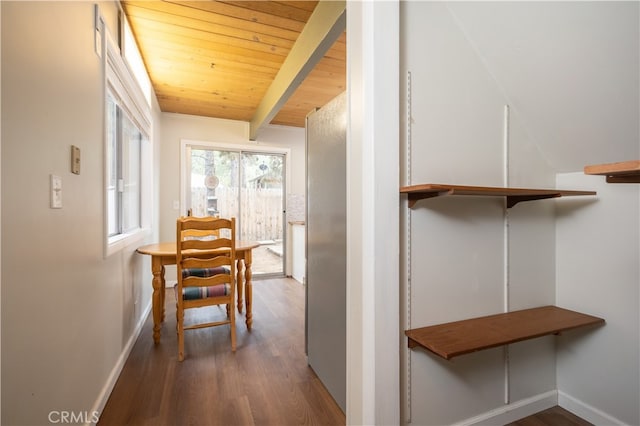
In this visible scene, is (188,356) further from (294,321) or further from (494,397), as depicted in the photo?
(494,397)

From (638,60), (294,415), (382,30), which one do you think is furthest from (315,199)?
(638,60)

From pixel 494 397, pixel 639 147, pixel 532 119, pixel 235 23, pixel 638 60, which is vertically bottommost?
pixel 494 397

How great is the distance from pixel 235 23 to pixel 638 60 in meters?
2.20

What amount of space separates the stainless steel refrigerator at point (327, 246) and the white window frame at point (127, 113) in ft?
3.97

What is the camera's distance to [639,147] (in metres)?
1.32

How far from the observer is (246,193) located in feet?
14.8

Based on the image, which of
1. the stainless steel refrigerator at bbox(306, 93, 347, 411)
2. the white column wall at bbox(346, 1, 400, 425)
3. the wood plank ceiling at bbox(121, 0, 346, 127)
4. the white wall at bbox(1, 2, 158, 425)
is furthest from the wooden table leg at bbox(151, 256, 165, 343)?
the white column wall at bbox(346, 1, 400, 425)

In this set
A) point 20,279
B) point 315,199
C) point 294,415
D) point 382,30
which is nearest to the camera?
point 20,279

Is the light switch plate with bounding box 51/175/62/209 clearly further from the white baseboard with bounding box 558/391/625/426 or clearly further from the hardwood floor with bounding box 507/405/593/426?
the white baseboard with bounding box 558/391/625/426

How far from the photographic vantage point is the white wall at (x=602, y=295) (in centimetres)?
138

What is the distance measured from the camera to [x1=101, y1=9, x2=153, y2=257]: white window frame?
5.50 feet

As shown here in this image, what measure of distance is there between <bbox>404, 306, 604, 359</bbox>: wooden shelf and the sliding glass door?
359 centimetres

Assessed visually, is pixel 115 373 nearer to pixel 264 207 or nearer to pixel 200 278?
pixel 200 278

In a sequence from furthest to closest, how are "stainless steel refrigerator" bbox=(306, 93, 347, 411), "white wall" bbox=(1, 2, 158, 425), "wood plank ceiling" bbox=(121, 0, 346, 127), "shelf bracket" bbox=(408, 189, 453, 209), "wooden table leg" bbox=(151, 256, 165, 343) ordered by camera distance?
1. "wooden table leg" bbox=(151, 256, 165, 343)
2. "wood plank ceiling" bbox=(121, 0, 346, 127)
3. "stainless steel refrigerator" bbox=(306, 93, 347, 411)
4. "shelf bracket" bbox=(408, 189, 453, 209)
5. "white wall" bbox=(1, 2, 158, 425)
